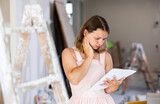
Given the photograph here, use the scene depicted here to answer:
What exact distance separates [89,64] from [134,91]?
4658mm

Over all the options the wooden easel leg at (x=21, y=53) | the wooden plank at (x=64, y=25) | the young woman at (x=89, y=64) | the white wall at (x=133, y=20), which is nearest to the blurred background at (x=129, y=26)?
the white wall at (x=133, y=20)

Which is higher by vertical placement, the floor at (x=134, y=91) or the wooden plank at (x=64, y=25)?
the wooden plank at (x=64, y=25)

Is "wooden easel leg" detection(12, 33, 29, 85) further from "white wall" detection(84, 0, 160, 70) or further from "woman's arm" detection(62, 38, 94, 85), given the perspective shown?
"white wall" detection(84, 0, 160, 70)

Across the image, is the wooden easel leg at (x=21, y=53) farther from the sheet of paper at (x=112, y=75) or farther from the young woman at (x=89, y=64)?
the sheet of paper at (x=112, y=75)

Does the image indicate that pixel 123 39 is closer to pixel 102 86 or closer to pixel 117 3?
pixel 117 3

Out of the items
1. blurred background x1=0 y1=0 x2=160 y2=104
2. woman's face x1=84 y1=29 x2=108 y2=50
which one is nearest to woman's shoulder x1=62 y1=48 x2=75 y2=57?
woman's face x1=84 y1=29 x2=108 y2=50

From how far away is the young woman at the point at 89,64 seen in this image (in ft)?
5.64

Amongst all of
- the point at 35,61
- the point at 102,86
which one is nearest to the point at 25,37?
the point at 102,86

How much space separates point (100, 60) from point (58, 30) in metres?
2.74

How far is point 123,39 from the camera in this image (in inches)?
329

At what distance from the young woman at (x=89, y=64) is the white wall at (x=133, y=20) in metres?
Result: 6.52

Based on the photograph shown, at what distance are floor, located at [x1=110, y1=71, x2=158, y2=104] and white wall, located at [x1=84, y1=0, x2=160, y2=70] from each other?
0.76 meters

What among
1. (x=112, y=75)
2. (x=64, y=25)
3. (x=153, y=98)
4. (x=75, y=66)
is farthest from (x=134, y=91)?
(x=75, y=66)

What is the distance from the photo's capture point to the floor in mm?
4980
